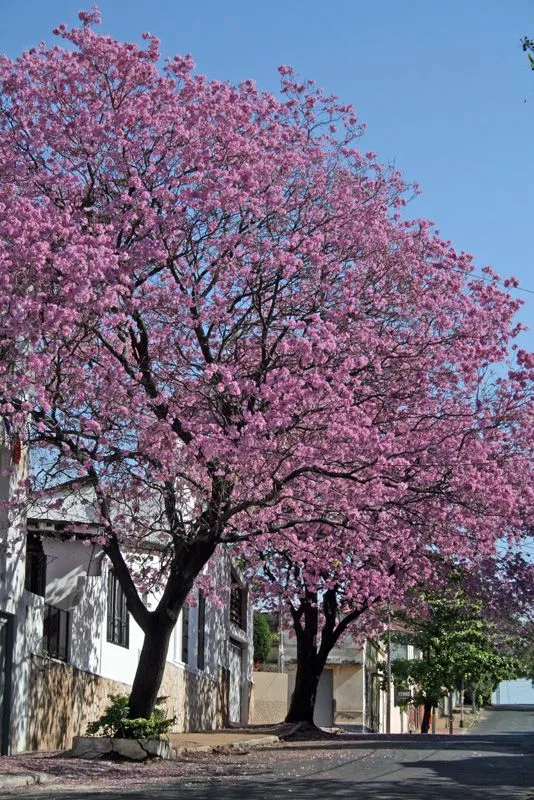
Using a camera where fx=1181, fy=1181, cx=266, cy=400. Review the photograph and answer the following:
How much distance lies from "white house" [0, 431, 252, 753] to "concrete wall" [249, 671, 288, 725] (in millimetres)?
13607

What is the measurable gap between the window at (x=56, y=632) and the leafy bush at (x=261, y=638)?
123 feet

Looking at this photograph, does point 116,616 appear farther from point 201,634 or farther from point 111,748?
point 201,634

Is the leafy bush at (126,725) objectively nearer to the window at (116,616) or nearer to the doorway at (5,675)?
the doorway at (5,675)

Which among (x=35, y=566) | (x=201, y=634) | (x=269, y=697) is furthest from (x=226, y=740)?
(x=269, y=697)

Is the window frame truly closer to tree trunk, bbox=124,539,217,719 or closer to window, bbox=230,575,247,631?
tree trunk, bbox=124,539,217,719

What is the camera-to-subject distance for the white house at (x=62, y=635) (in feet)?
65.1

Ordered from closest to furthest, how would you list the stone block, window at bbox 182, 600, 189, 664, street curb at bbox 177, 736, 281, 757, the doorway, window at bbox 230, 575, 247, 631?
the stone block
the doorway
street curb at bbox 177, 736, 281, 757
window at bbox 182, 600, 189, 664
window at bbox 230, 575, 247, 631

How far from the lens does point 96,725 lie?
19.7 meters

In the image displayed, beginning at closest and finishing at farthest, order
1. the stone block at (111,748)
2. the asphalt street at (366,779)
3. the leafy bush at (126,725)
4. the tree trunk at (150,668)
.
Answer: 1. the asphalt street at (366,779)
2. the stone block at (111,748)
3. the leafy bush at (126,725)
4. the tree trunk at (150,668)

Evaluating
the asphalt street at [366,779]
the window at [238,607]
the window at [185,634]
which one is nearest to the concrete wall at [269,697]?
the window at [238,607]

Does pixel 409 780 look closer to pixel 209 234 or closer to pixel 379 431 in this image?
pixel 379 431

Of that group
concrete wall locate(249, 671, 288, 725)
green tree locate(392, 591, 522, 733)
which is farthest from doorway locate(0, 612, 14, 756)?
green tree locate(392, 591, 522, 733)

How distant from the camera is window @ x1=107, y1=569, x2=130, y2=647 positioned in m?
25.6

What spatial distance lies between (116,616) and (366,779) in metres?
11.3
